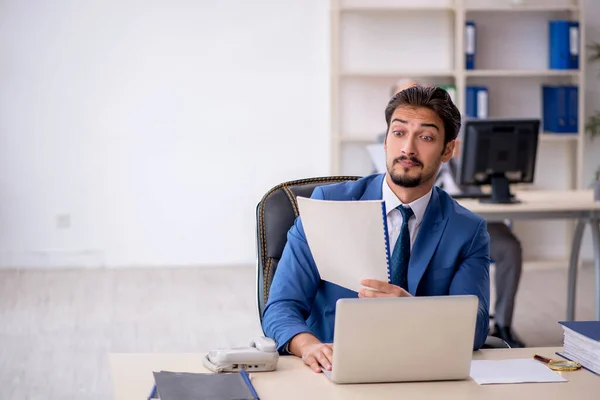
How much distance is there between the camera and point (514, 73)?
21.4ft

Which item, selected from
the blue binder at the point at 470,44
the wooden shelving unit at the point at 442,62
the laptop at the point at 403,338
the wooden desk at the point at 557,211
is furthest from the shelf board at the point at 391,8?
the laptop at the point at 403,338

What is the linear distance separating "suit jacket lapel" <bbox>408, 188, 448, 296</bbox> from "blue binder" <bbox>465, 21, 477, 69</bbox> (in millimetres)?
4611

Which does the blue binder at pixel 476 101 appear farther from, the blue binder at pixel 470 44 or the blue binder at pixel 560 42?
the blue binder at pixel 560 42

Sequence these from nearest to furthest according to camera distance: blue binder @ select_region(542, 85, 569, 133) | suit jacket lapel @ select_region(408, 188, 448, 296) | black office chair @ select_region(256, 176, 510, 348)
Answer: suit jacket lapel @ select_region(408, 188, 448, 296) → black office chair @ select_region(256, 176, 510, 348) → blue binder @ select_region(542, 85, 569, 133)

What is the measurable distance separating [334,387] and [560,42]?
5.52 metres

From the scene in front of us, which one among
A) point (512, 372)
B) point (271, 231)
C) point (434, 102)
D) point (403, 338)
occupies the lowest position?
point (512, 372)

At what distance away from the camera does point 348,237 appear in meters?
1.81

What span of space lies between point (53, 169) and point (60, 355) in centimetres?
253

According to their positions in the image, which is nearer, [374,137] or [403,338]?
[403,338]

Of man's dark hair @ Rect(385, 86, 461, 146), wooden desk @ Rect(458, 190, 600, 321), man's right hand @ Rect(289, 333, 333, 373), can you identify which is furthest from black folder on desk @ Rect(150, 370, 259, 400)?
wooden desk @ Rect(458, 190, 600, 321)

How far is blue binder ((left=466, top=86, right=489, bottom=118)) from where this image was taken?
259 inches

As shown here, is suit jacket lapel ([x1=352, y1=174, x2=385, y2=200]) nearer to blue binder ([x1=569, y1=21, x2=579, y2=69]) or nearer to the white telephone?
the white telephone

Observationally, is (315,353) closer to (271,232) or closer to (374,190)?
(374,190)

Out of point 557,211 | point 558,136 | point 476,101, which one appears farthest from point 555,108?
point 557,211
